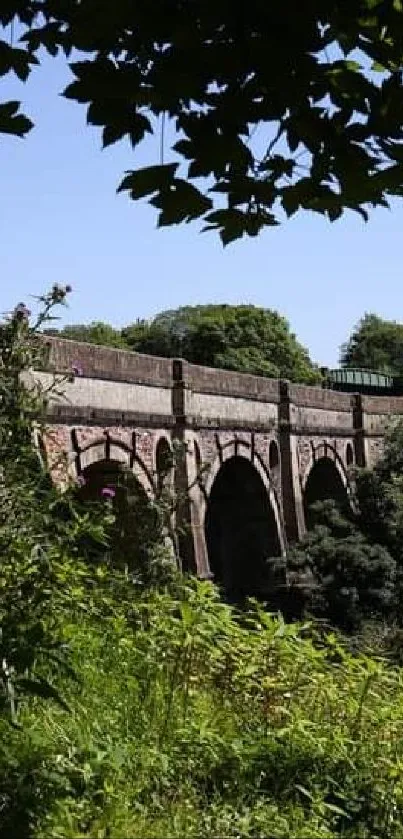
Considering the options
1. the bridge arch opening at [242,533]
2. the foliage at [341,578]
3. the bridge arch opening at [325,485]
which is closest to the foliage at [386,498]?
the foliage at [341,578]

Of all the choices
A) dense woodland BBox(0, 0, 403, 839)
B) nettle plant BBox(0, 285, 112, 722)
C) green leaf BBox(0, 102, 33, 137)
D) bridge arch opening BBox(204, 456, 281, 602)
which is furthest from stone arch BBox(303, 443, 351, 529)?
green leaf BBox(0, 102, 33, 137)

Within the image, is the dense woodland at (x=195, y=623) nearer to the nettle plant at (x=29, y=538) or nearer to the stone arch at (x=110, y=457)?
the nettle plant at (x=29, y=538)

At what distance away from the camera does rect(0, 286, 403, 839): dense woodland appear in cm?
273

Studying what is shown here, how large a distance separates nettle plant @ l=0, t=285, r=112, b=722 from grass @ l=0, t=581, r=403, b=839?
137mm

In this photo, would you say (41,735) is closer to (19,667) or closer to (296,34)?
(19,667)

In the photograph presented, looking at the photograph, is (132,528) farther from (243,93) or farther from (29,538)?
(243,93)

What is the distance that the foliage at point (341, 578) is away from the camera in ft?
63.3

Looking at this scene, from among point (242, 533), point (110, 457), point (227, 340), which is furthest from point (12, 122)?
point (227, 340)

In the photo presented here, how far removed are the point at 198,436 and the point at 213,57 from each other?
566 inches

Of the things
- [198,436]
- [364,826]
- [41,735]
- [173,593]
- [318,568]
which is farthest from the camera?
[318,568]

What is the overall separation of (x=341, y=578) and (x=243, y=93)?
698 inches

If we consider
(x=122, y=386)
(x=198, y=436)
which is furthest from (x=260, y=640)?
(x=198, y=436)

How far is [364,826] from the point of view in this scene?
9.57 ft

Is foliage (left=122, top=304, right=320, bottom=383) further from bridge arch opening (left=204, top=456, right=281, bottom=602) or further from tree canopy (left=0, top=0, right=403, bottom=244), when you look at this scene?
tree canopy (left=0, top=0, right=403, bottom=244)
